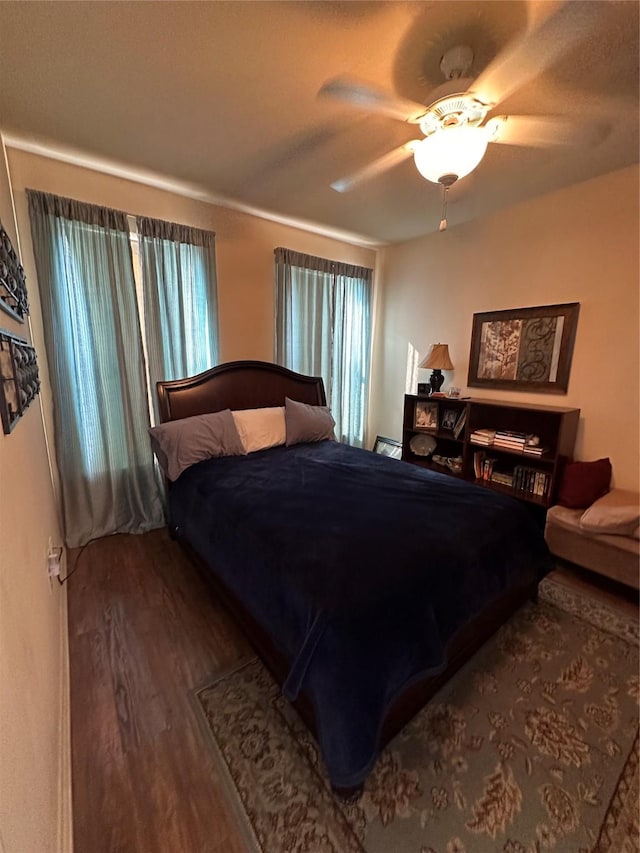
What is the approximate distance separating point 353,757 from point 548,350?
2.93 m

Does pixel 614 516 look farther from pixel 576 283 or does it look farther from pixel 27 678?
pixel 27 678

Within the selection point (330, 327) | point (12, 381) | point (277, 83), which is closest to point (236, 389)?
point (330, 327)

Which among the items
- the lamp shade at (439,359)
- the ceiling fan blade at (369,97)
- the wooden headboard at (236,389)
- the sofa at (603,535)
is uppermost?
the ceiling fan blade at (369,97)

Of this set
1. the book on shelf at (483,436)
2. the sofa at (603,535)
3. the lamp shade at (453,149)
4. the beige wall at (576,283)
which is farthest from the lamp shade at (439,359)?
the lamp shade at (453,149)

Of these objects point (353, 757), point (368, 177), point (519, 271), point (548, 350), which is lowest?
point (353, 757)

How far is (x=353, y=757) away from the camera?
1.08 m

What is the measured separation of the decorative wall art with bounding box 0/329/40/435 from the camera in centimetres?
106

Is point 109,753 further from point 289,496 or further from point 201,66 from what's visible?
point 201,66

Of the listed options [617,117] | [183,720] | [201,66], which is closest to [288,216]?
[201,66]

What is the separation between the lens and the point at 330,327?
3.70m

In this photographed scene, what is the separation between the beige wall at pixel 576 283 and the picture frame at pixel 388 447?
3.29 ft

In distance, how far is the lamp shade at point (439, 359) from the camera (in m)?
3.28

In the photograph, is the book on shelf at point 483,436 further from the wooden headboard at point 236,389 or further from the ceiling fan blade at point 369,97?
the ceiling fan blade at point 369,97

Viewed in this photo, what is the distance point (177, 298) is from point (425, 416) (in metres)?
2.52
